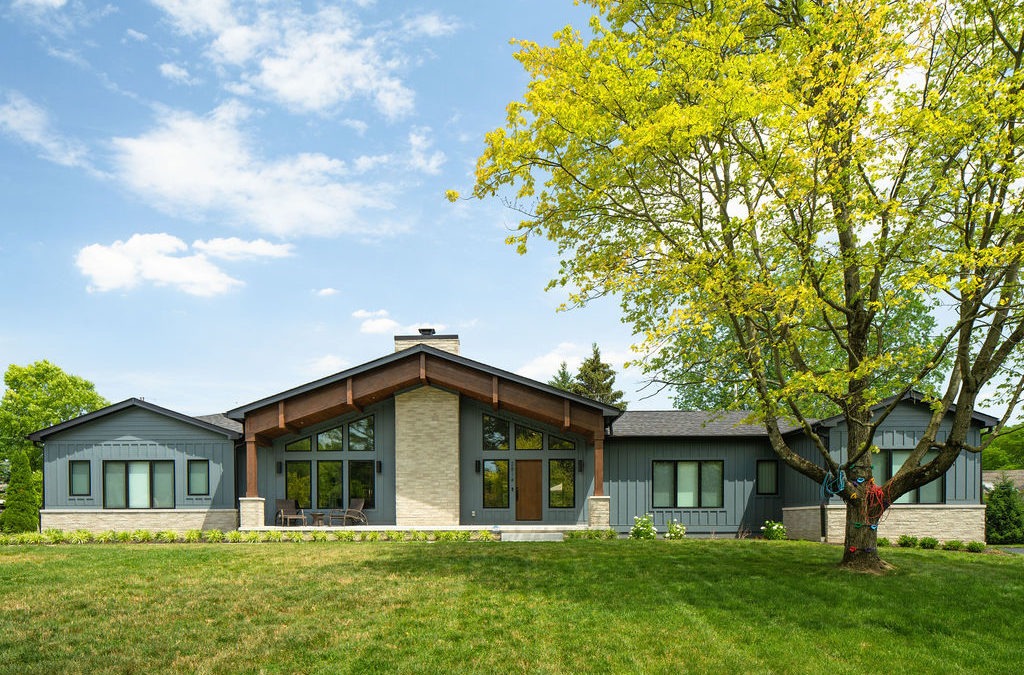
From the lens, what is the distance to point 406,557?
47.3ft

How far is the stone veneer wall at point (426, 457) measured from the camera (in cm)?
2097

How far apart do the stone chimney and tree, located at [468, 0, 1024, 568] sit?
29.4 ft

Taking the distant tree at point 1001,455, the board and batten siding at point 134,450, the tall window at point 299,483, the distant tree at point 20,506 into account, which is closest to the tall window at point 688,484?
the tall window at point 299,483

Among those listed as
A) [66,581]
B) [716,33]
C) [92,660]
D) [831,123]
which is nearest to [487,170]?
[716,33]

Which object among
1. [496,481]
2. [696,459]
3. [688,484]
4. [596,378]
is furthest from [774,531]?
[596,378]

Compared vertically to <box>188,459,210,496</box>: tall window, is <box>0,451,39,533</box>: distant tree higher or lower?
lower

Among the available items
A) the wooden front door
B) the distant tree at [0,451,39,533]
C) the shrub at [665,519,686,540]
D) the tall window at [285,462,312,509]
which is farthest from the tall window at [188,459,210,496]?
the shrub at [665,519,686,540]

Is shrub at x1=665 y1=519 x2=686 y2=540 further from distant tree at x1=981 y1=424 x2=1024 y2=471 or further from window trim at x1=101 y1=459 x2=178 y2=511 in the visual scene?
distant tree at x1=981 y1=424 x2=1024 y2=471

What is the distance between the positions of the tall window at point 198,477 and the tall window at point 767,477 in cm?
1725

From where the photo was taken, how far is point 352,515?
20.9m

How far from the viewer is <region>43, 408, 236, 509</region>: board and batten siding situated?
2117cm

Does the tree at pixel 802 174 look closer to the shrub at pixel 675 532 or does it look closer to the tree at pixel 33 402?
the shrub at pixel 675 532

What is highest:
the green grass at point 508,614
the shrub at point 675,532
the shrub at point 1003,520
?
the green grass at point 508,614

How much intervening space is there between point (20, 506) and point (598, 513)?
18554 mm
